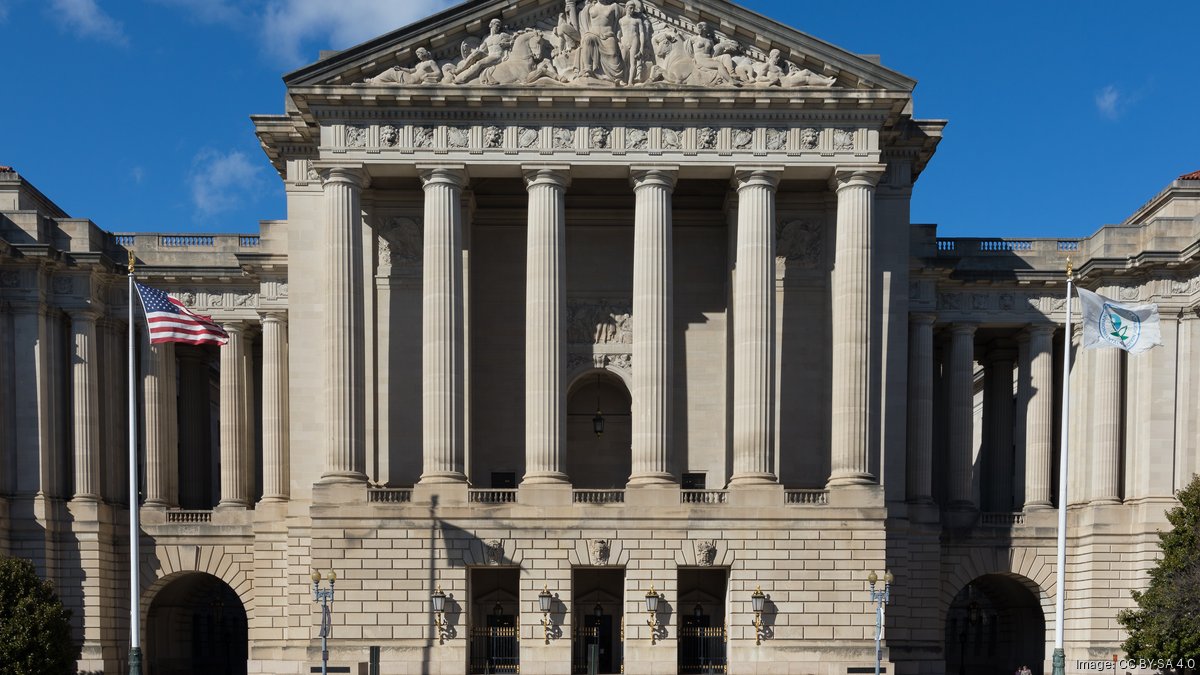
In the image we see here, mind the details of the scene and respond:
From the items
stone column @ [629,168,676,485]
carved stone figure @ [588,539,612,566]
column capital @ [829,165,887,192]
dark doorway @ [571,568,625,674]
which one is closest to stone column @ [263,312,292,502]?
dark doorway @ [571,568,625,674]

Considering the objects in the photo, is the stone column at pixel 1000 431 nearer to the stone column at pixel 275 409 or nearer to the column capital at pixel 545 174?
the column capital at pixel 545 174

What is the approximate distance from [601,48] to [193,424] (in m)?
30.1

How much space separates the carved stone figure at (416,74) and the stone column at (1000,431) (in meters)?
32.2

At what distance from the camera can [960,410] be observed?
6438 cm

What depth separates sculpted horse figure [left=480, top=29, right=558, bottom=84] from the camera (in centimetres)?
5269

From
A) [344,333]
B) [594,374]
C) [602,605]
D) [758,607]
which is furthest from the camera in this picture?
[594,374]

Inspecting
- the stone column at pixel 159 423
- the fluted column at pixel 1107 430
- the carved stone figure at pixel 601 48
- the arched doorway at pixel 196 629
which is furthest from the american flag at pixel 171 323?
the fluted column at pixel 1107 430

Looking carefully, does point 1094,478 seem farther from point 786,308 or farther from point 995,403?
point 786,308

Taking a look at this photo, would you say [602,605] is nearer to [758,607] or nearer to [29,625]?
[758,607]

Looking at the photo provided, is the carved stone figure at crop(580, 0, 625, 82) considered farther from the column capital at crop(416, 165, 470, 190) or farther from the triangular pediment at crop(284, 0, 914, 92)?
the column capital at crop(416, 165, 470, 190)

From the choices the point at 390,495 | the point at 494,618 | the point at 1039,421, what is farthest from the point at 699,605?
the point at 1039,421

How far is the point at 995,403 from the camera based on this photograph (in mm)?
70188

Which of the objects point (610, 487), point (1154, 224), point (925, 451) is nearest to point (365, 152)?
point (610, 487)

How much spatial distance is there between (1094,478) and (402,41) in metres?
34.1
